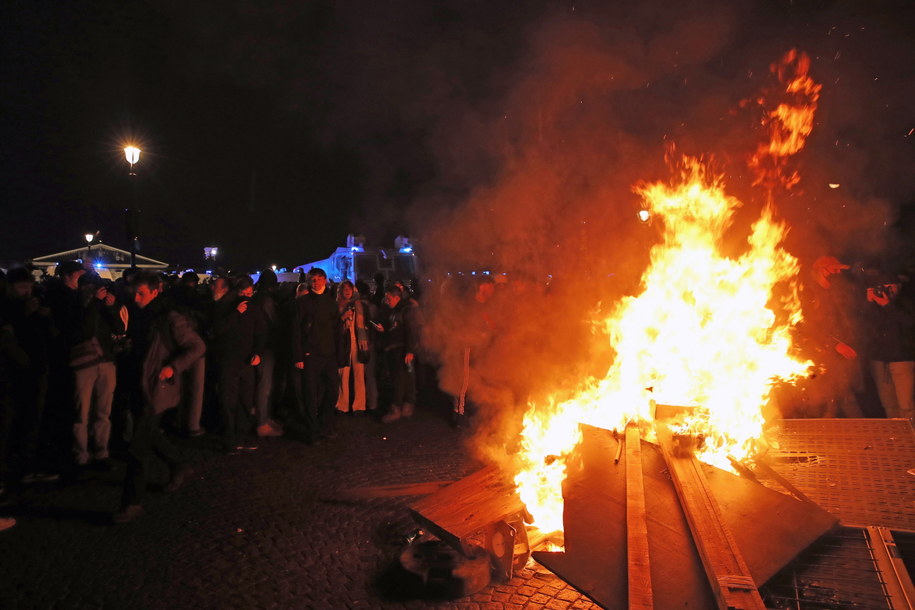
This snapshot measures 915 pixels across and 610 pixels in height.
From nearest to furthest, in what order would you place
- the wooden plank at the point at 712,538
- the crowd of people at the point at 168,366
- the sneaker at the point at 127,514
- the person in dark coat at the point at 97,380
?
1. the wooden plank at the point at 712,538
2. the sneaker at the point at 127,514
3. the crowd of people at the point at 168,366
4. the person in dark coat at the point at 97,380

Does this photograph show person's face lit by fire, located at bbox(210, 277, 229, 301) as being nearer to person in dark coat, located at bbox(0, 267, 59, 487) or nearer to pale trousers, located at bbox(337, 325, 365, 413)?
person in dark coat, located at bbox(0, 267, 59, 487)

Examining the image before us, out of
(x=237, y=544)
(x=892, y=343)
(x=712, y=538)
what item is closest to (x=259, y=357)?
(x=237, y=544)

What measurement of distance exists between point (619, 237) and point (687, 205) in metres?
5.33

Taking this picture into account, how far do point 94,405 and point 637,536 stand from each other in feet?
19.5

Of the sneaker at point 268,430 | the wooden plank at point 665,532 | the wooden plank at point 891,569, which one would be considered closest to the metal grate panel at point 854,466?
the wooden plank at point 891,569

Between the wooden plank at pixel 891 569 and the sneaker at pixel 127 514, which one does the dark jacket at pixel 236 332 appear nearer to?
the sneaker at pixel 127 514

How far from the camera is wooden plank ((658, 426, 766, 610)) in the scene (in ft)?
9.73

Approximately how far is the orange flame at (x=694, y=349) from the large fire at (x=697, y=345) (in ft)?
0.04

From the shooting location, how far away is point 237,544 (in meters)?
4.40

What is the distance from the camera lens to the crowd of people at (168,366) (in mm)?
5254

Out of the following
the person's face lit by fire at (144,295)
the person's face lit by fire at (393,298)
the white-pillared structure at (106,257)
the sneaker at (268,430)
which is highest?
the white-pillared structure at (106,257)

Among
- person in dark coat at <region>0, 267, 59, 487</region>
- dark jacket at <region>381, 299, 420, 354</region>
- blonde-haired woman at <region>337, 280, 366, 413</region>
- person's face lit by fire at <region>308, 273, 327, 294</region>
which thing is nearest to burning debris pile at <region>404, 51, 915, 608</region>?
dark jacket at <region>381, 299, 420, 354</region>

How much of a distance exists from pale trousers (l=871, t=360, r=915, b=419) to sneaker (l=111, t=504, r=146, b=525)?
866cm

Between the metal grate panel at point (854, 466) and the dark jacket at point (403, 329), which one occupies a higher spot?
the dark jacket at point (403, 329)
